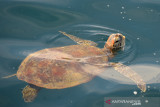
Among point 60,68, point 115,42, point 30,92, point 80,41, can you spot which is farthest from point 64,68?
point 115,42

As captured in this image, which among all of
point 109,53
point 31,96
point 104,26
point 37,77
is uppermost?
point 104,26

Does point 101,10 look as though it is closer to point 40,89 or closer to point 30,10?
point 30,10

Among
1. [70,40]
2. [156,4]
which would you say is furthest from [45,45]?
[156,4]

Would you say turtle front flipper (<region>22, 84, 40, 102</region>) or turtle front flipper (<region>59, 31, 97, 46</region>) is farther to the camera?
turtle front flipper (<region>59, 31, 97, 46</region>)

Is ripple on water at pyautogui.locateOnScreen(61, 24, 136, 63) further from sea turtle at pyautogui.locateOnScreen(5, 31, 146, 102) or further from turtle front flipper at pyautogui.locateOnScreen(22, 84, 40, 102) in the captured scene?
turtle front flipper at pyautogui.locateOnScreen(22, 84, 40, 102)

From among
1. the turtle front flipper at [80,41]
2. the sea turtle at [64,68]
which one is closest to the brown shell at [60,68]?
the sea turtle at [64,68]

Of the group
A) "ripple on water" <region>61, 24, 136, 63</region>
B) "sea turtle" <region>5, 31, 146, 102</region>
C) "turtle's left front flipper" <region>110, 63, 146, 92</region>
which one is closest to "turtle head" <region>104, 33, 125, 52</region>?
"sea turtle" <region>5, 31, 146, 102</region>
